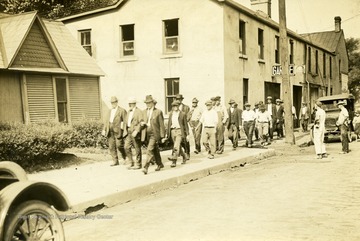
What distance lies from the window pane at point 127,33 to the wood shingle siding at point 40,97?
6.11 meters

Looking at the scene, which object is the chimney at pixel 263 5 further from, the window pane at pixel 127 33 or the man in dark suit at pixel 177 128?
the man in dark suit at pixel 177 128

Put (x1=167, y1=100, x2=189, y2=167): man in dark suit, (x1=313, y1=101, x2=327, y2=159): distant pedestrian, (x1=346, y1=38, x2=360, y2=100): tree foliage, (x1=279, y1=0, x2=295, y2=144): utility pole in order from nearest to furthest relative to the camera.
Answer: (x1=167, y1=100, x2=189, y2=167): man in dark suit, (x1=313, y1=101, x2=327, y2=159): distant pedestrian, (x1=279, y1=0, x2=295, y2=144): utility pole, (x1=346, y1=38, x2=360, y2=100): tree foliage

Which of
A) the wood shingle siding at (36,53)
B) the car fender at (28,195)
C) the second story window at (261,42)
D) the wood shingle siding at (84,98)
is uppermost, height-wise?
the second story window at (261,42)

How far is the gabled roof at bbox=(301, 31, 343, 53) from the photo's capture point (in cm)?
4344

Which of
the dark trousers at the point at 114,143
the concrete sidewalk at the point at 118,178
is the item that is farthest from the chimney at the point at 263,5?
the dark trousers at the point at 114,143

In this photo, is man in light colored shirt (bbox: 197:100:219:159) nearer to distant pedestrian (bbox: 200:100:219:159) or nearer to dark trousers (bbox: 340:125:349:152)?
distant pedestrian (bbox: 200:100:219:159)

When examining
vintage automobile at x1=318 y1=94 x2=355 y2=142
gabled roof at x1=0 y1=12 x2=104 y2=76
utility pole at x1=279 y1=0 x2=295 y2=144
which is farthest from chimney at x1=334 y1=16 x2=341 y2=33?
gabled roof at x1=0 y1=12 x2=104 y2=76

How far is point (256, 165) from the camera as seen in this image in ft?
41.6

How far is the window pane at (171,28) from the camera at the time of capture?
70.3 feet

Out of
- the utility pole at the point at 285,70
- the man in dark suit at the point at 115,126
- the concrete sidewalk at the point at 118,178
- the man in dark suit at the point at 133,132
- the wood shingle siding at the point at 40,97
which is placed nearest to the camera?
the concrete sidewalk at the point at 118,178

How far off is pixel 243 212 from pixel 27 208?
368cm

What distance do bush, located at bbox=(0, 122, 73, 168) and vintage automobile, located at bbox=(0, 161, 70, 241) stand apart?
20.0 ft

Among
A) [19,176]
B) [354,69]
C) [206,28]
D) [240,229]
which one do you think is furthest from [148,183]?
→ [354,69]

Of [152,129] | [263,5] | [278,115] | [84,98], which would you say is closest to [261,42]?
[263,5]
